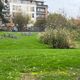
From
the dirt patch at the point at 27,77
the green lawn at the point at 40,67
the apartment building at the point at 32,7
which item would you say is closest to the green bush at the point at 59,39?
the green lawn at the point at 40,67

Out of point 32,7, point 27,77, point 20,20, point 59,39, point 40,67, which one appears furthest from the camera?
point 32,7

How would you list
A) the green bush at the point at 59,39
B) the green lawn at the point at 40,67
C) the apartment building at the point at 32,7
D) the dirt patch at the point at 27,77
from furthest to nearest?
the apartment building at the point at 32,7
the green bush at the point at 59,39
the green lawn at the point at 40,67
the dirt patch at the point at 27,77

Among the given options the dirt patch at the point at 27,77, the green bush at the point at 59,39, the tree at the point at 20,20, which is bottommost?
the tree at the point at 20,20

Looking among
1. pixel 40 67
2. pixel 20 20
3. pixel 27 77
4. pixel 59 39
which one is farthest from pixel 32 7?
pixel 27 77

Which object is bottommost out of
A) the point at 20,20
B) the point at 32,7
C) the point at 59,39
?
the point at 20,20

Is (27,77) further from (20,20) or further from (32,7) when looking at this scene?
(32,7)

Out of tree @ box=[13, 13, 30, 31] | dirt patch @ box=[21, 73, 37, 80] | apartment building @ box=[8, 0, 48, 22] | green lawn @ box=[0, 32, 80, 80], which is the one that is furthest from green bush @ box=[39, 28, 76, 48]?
apartment building @ box=[8, 0, 48, 22]

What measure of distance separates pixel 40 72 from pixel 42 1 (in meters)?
144

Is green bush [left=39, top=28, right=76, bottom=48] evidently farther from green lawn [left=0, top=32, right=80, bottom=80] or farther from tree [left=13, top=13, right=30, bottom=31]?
tree [left=13, top=13, right=30, bottom=31]

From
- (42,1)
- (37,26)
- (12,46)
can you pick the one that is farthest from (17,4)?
(12,46)

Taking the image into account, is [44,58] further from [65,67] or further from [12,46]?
[12,46]

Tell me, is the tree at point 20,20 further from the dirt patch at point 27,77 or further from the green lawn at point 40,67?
the dirt patch at point 27,77

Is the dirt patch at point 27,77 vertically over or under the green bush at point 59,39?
over

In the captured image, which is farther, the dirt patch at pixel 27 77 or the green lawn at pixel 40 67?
the green lawn at pixel 40 67
